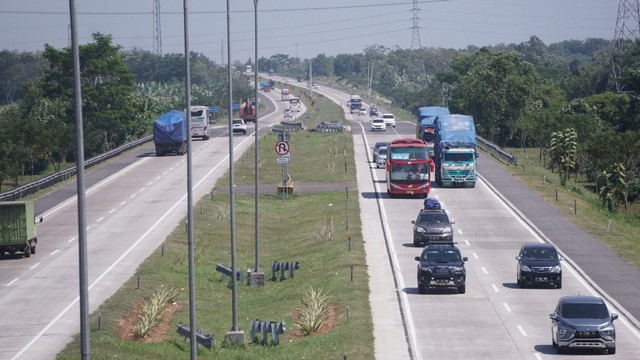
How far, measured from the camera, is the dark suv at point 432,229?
59250 millimetres

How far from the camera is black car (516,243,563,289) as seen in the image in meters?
48.1

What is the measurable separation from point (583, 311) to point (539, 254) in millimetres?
12787

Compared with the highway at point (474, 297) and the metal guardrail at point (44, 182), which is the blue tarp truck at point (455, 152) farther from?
the metal guardrail at point (44, 182)

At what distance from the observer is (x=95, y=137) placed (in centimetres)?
13238

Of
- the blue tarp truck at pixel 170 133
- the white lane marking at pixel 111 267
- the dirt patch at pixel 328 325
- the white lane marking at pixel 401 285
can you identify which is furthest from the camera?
the blue tarp truck at pixel 170 133

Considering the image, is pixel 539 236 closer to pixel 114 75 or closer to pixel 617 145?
pixel 617 145

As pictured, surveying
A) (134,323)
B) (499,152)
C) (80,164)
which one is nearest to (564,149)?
(499,152)

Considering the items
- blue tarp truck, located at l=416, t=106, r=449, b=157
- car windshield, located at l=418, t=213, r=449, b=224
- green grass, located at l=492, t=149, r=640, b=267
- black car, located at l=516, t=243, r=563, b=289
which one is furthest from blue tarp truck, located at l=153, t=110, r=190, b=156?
black car, located at l=516, t=243, r=563, b=289

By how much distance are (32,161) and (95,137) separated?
11927mm

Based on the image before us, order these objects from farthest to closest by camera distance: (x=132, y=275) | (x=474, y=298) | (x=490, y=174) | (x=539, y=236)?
(x=490, y=174), (x=539, y=236), (x=132, y=275), (x=474, y=298)

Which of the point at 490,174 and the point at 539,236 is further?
the point at 490,174

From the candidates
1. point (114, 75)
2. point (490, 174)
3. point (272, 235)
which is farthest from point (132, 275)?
point (114, 75)

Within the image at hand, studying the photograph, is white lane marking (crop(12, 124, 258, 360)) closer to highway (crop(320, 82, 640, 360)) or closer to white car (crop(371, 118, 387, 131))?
highway (crop(320, 82, 640, 360))

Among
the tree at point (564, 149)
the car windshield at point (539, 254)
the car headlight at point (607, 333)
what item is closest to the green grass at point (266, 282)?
the car windshield at point (539, 254)
